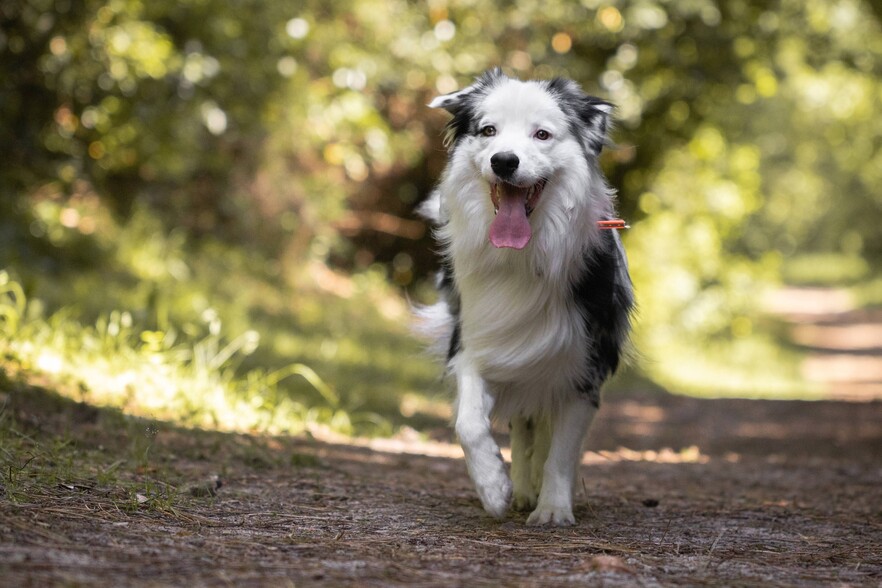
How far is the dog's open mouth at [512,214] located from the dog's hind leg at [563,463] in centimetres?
73

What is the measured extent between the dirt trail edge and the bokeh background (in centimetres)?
70

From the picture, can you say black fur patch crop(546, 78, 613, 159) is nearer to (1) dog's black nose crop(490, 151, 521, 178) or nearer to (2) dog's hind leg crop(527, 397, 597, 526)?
(1) dog's black nose crop(490, 151, 521, 178)

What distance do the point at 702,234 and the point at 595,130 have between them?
12.2 metres

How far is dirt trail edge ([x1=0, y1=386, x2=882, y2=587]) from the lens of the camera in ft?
9.52

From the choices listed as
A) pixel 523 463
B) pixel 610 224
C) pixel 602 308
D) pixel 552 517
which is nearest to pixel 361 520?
pixel 552 517

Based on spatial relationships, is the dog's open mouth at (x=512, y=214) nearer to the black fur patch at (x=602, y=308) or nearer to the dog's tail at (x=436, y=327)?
the black fur patch at (x=602, y=308)

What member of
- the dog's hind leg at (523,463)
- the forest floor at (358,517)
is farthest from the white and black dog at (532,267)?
the forest floor at (358,517)

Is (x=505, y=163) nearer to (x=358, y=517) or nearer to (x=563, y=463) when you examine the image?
(x=563, y=463)

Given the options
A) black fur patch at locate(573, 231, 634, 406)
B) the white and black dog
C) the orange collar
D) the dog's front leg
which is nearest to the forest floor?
the dog's front leg

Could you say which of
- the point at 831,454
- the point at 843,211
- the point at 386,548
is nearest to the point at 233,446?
the point at 386,548

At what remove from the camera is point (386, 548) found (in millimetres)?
3289

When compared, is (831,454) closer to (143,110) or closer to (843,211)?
(143,110)

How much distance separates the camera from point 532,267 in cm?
413

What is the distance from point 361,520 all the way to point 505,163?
1370 millimetres
